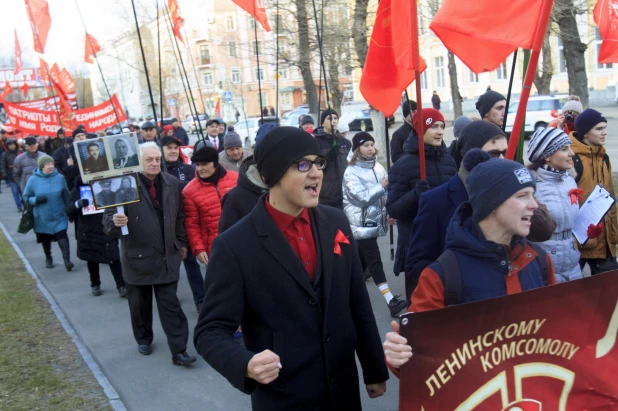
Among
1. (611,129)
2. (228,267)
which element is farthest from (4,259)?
(611,129)

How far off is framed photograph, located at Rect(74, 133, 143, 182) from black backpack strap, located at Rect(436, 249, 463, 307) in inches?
162

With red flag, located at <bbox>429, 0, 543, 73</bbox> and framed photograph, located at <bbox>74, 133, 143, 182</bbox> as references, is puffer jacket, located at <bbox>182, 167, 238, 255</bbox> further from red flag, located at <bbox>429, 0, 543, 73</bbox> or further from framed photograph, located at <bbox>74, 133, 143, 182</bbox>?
red flag, located at <bbox>429, 0, 543, 73</bbox>

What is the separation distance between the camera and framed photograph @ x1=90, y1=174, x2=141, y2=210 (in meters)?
6.22

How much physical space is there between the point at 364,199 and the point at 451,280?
4802 mm

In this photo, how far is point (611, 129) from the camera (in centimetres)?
2711

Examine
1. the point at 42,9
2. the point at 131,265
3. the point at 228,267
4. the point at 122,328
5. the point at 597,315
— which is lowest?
the point at 122,328

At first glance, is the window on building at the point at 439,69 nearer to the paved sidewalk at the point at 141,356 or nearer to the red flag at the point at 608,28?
the paved sidewalk at the point at 141,356

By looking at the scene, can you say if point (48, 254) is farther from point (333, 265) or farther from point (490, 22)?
point (333, 265)

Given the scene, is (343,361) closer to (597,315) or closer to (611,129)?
(597,315)

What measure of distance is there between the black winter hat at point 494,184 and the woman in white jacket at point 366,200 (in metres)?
4.53

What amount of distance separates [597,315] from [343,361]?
101 centimetres

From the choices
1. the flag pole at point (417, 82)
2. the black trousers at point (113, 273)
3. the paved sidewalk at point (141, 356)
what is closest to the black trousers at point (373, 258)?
the paved sidewalk at point (141, 356)

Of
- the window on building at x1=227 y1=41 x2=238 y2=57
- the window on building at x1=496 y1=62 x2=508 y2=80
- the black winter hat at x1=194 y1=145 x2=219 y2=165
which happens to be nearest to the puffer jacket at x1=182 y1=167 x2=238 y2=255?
the black winter hat at x1=194 y1=145 x2=219 y2=165

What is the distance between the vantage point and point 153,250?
20.9 feet
